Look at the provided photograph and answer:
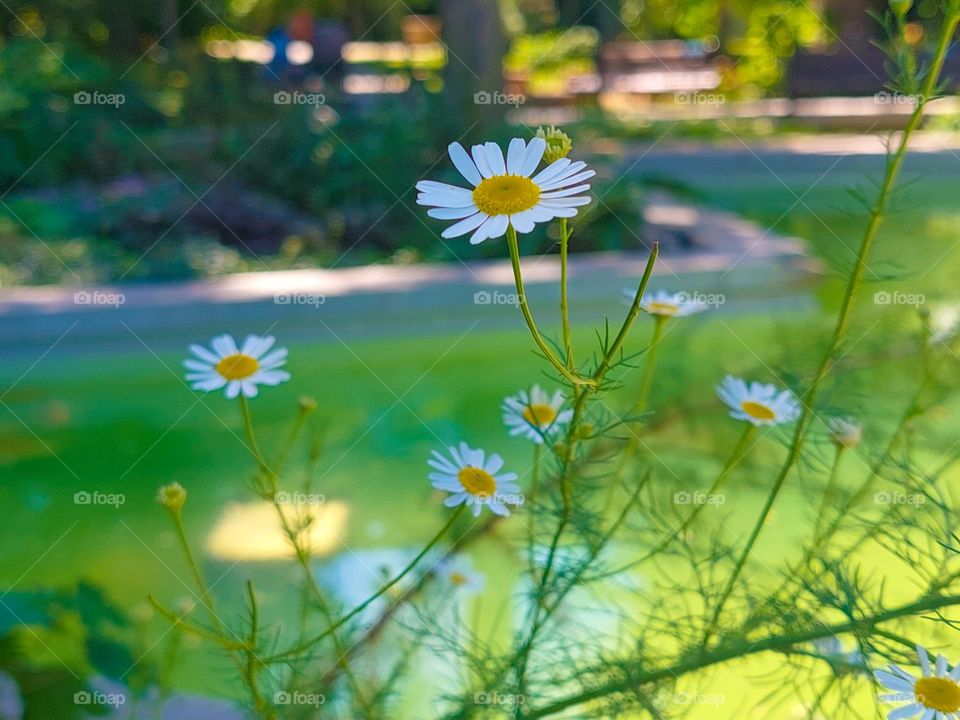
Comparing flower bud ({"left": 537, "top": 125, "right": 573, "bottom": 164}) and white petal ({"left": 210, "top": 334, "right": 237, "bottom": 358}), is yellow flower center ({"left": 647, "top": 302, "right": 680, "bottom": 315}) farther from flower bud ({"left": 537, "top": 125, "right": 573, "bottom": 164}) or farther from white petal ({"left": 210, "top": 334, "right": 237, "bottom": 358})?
white petal ({"left": 210, "top": 334, "right": 237, "bottom": 358})

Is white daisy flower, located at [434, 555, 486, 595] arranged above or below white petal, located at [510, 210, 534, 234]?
above

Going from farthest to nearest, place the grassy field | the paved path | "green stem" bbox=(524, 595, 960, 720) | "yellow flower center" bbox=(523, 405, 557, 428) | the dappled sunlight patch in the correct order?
the paved path → the dappled sunlight patch → the grassy field → "yellow flower center" bbox=(523, 405, 557, 428) → "green stem" bbox=(524, 595, 960, 720)

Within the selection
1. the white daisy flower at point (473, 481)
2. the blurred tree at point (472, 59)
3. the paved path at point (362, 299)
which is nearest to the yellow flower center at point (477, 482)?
the white daisy flower at point (473, 481)

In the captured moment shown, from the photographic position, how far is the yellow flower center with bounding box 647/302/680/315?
1.07 m

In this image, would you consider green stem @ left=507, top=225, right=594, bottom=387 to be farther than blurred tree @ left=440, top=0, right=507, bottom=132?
No

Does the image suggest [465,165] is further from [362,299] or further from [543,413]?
[362,299]

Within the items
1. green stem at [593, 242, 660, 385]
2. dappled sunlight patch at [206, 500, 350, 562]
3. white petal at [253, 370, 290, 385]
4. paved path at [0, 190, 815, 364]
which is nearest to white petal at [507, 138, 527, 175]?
green stem at [593, 242, 660, 385]

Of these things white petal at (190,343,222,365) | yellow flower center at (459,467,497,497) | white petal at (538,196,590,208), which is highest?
white petal at (190,343,222,365)

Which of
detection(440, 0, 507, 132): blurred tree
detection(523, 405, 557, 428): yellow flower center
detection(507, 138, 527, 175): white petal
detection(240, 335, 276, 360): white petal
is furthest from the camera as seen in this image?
detection(440, 0, 507, 132): blurred tree

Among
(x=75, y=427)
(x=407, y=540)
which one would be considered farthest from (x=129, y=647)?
(x=75, y=427)

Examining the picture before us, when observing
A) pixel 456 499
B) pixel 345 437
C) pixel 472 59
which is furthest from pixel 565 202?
pixel 472 59

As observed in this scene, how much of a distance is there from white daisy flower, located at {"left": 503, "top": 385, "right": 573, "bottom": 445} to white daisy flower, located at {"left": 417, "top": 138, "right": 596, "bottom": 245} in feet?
0.77

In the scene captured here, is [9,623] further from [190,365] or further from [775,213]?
[775,213]

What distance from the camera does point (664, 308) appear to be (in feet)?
3.56
